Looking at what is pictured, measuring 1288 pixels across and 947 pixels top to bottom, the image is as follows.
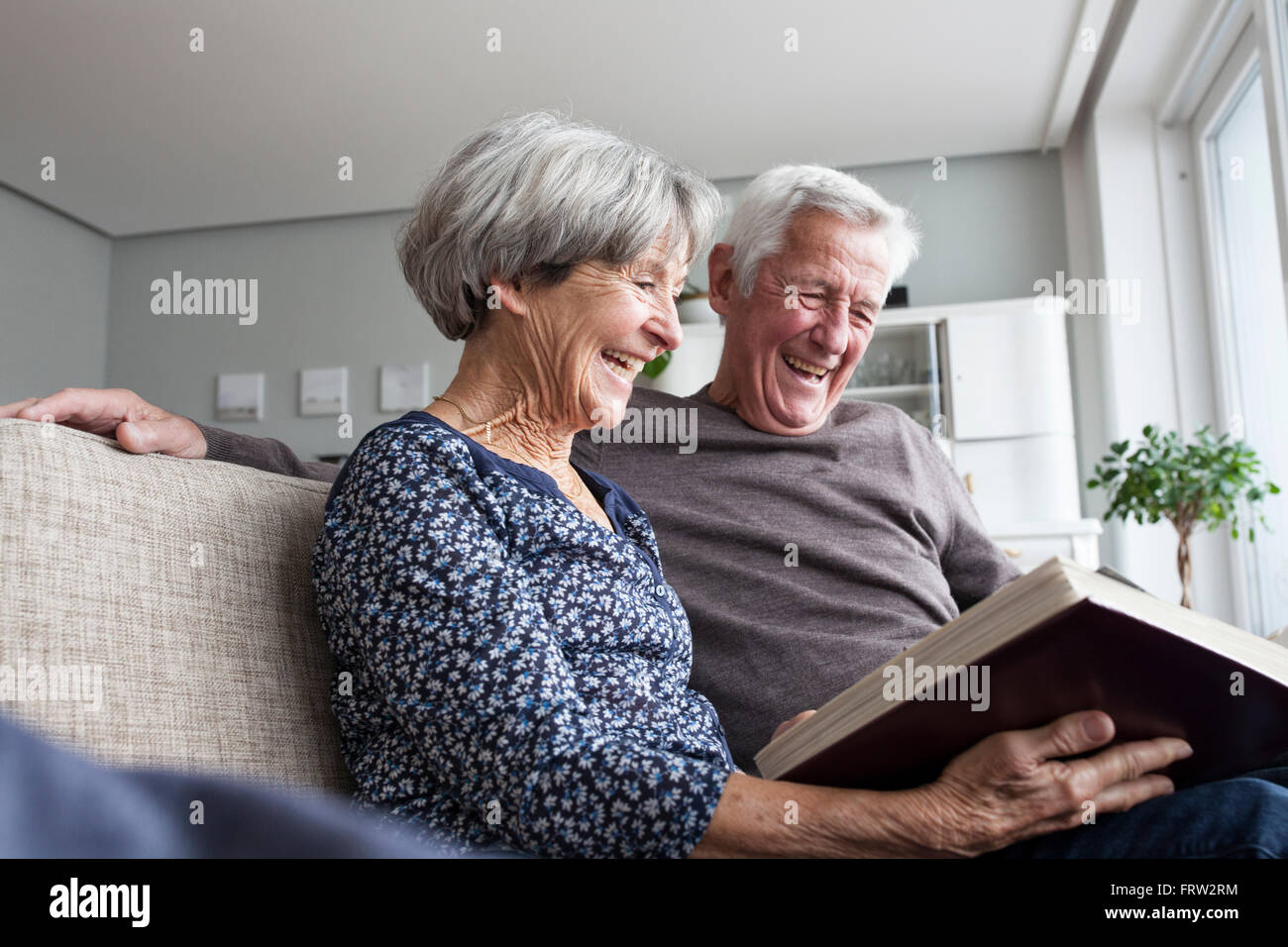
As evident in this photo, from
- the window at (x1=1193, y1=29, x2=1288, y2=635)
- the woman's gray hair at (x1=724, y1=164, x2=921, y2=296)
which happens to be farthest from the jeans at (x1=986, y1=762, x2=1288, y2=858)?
the window at (x1=1193, y1=29, x2=1288, y2=635)

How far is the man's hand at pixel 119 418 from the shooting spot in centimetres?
100

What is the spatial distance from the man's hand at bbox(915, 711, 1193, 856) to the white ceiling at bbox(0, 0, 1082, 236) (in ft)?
11.0

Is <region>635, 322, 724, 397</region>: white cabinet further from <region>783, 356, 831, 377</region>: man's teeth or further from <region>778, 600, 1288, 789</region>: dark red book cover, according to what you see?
<region>778, 600, 1288, 789</region>: dark red book cover

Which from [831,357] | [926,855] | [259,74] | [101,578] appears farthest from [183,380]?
[926,855]

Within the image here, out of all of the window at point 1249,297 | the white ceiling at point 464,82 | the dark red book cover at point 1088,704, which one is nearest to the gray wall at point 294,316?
the white ceiling at point 464,82

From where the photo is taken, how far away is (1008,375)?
15.8 feet

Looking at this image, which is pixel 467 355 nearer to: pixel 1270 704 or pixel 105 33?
pixel 1270 704

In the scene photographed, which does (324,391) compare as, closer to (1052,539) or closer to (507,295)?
(1052,539)

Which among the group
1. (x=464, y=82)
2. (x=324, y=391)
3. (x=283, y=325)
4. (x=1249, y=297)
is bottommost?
(x=1249, y=297)

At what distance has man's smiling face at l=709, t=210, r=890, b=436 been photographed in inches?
69.6

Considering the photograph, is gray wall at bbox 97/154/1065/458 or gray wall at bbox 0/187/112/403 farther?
gray wall at bbox 97/154/1065/458

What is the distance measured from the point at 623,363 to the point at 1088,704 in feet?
2.32

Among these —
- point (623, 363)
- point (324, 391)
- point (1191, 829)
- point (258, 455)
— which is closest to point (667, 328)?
point (623, 363)

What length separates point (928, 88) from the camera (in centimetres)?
472
